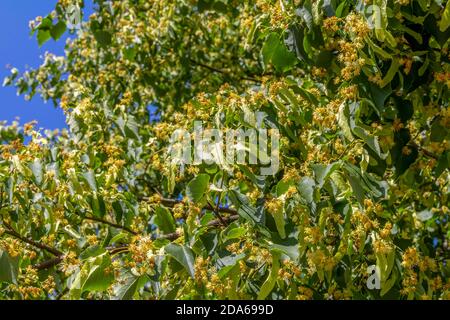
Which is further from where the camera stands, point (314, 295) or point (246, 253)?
point (314, 295)

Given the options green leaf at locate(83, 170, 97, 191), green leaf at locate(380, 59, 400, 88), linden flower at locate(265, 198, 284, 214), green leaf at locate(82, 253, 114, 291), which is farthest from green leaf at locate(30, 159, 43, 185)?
green leaf at locate(380, 59, 400, 88)

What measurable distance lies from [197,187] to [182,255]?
256 mm

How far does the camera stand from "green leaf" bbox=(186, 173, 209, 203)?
2.27m

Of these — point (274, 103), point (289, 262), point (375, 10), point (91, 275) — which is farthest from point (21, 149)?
point (375, 10)

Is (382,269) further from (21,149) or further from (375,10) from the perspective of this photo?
(21,149)

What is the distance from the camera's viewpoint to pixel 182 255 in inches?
84.7

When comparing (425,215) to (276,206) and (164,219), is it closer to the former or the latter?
(164,219)

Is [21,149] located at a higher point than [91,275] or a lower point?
higher

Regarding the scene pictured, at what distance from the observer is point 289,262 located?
219 cm

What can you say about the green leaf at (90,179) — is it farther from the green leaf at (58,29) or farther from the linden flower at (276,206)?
the green leaf at (58,29)

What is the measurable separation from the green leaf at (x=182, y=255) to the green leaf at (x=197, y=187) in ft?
0.61

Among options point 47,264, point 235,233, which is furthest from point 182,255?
point 47,264

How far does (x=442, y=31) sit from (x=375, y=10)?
390 mm

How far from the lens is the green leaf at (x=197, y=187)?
2268mm
